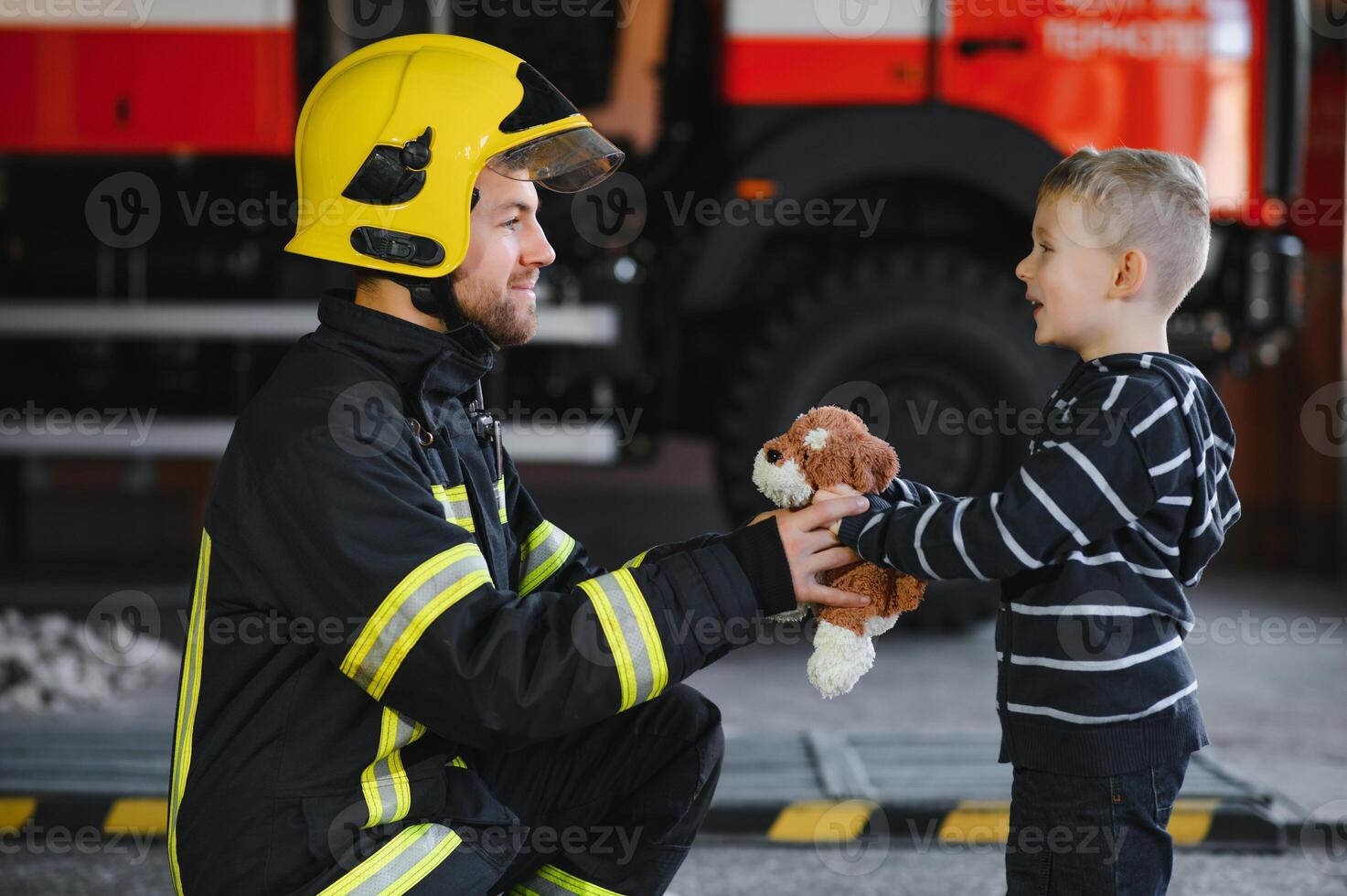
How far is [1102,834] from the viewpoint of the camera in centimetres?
178

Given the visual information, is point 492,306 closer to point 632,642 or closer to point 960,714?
point 632,642

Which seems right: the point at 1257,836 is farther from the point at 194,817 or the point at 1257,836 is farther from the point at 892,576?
the point at 194,817

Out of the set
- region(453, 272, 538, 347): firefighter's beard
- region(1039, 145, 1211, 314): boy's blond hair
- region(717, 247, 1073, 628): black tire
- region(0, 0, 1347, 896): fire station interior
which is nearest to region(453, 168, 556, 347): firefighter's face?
region(453, 272, 538, 347): firefighter's beard

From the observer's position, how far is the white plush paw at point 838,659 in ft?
5.97

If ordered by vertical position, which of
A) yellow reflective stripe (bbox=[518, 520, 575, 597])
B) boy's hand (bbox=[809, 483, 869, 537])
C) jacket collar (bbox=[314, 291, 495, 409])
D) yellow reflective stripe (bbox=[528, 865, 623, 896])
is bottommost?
yellow reflective stripe (bbox=[528, 865, 623, 896])

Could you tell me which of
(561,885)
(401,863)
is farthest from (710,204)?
(401,863)

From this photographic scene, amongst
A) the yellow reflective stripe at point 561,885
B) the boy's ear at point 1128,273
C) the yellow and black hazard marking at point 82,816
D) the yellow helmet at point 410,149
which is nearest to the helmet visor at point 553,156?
the yellow helmet at point 410,149

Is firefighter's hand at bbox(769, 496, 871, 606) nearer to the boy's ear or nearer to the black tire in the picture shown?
the boy's ear

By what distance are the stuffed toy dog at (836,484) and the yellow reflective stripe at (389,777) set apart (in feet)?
1.76

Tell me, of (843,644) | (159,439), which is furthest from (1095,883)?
(159,439)

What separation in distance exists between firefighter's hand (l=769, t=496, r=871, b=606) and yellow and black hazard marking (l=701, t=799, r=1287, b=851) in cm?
124

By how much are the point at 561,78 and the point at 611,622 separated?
349cm

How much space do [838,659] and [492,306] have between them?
0.71m

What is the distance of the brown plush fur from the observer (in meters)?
1.83
